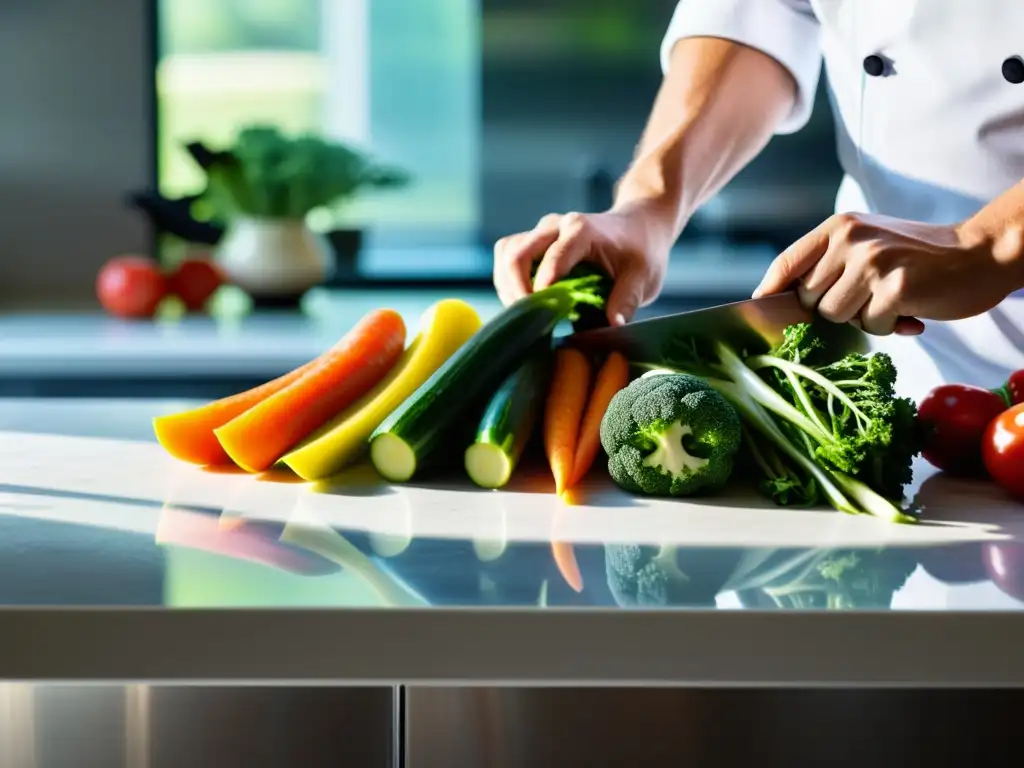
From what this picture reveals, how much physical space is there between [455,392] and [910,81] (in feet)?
2.65

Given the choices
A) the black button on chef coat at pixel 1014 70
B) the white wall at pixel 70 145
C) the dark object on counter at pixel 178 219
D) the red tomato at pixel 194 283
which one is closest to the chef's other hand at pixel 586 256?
the black button on chef coat at pixel 1014 70

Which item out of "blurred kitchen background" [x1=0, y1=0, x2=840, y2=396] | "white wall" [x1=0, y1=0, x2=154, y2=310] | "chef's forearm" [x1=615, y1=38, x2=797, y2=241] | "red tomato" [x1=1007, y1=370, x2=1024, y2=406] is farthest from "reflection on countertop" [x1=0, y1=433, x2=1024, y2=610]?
"white wall" [x1=0, y1=0, x2=154, y2=310]

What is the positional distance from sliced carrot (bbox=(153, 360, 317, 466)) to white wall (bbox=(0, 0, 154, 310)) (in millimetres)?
1996

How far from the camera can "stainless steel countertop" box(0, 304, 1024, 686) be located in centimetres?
68

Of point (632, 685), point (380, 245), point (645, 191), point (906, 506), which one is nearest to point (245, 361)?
point (645, 191)

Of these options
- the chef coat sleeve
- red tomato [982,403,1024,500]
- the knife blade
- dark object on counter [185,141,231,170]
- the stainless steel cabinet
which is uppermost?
the chef coat sleeve

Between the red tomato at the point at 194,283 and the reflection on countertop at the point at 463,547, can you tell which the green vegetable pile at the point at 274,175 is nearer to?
the red tomato at the point at 194,283

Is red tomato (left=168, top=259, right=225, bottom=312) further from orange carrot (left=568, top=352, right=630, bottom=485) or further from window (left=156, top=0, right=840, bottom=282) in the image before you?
orange carrot (left=568, top=352, right=630, bottom=485)

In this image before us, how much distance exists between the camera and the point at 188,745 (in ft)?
2.43

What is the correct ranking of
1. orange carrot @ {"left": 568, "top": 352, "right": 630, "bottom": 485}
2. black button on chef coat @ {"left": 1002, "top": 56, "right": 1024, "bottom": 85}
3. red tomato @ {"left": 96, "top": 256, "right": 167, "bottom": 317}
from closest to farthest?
orange carrot @ {"left": 568, "top": 352, "right": 630, "bottom": 485}, black button on chef coat @ {"left": 1002, "top": 56, "right": 1024, "bottom": 85}, red tomato @ {"left": 96, "top": 256, "right": 167, "bottom": 317}

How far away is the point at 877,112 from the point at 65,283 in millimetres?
2078

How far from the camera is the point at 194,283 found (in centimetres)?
270

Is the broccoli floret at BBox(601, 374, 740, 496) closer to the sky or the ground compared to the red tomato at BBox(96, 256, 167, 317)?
closer to the sky

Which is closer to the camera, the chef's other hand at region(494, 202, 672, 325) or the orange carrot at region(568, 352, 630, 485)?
the orange carrot at region(568, 352, 630, 485)
